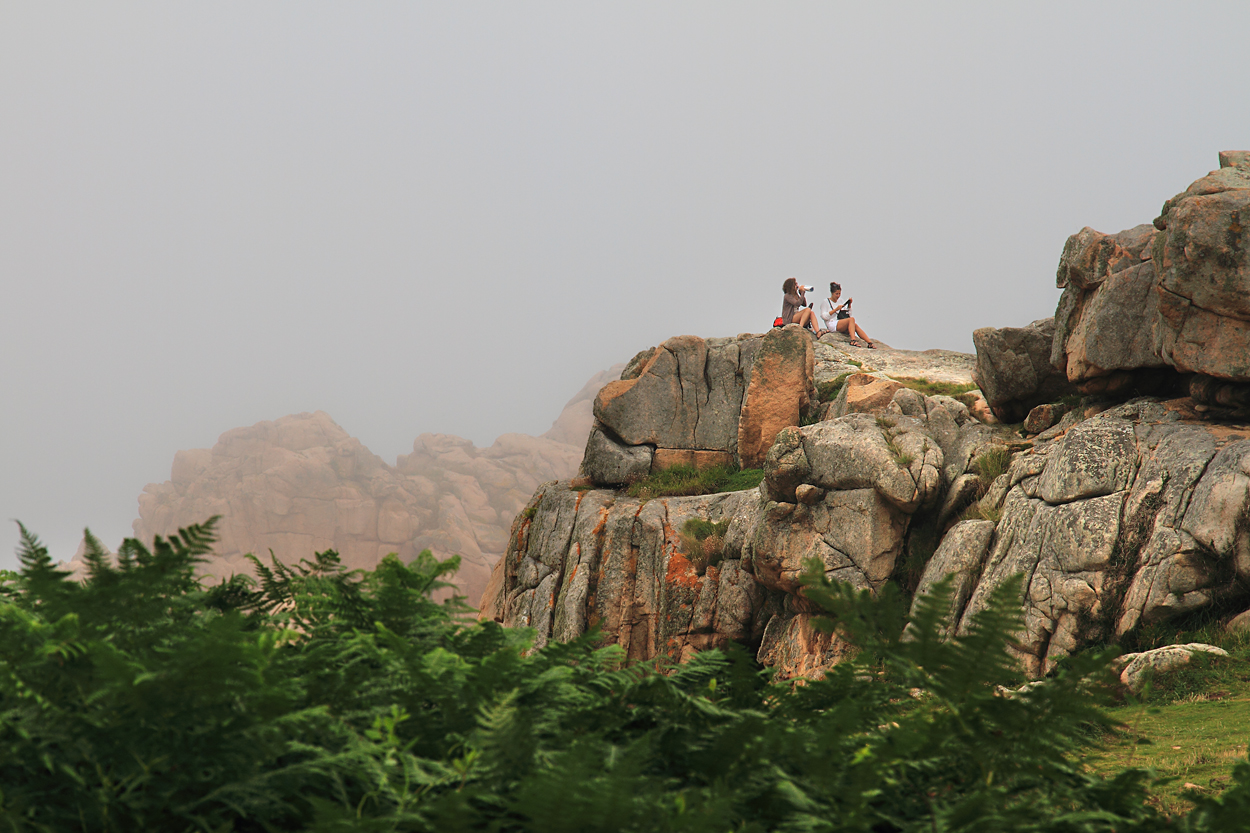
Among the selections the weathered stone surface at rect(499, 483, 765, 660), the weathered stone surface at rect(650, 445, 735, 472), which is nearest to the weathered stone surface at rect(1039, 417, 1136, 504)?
the weathered stone surface at rect(499, 483, 765, 660)

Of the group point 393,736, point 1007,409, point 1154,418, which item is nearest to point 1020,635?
point 1154,418

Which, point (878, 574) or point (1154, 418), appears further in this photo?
point (878, 574)

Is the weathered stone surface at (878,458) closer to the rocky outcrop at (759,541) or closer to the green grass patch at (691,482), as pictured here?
the rocky outcrop at (759,541)

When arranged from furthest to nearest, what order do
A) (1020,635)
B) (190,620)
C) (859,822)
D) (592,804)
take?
1. (1020,635)
2. (190,620)
3. (859,822)
4. (592,804)

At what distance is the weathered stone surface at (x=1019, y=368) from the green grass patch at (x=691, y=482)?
624cm

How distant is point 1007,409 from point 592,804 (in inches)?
689

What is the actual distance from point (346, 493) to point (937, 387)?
64.2 meters

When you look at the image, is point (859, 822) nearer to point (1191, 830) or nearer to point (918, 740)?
point (918, 740)

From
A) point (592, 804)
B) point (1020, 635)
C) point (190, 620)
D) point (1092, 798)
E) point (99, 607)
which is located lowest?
point (1020, 635)

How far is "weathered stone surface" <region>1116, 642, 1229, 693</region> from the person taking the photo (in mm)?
8703

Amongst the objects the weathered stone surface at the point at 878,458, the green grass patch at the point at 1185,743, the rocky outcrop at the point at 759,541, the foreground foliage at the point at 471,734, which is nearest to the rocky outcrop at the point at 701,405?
the rocky outcrop at the point at 759,541

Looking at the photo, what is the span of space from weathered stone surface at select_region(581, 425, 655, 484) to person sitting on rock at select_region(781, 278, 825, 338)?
25.9 ft

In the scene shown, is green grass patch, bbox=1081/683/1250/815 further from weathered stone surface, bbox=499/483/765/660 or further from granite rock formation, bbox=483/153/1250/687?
weathered stone surface, bbox=499/483/765/660

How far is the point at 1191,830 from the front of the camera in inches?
66.1
